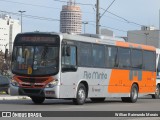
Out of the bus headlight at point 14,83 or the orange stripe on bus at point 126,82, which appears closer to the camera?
the bus headlight at point 14,83

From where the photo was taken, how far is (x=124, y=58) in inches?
1057

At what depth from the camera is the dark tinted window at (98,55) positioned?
24.3 metres

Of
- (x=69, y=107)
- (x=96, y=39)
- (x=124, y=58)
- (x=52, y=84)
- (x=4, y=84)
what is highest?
(x=96, y=39)

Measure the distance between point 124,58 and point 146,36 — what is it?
83702 millimetres

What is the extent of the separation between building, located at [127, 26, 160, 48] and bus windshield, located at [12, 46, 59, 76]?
3491 inches

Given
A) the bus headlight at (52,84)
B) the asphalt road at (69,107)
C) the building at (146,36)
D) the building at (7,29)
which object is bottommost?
the asphalt road at (69,107)

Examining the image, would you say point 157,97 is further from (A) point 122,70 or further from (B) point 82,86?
(B) point 82,86

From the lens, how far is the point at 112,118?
1628 cm

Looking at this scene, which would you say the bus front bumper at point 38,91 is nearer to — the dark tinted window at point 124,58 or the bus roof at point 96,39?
the bus roof at point 96,39

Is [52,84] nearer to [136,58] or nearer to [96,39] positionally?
[96,39]

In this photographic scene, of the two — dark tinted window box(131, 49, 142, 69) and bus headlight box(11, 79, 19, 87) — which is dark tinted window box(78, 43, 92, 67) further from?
dark tinted window box(131, 49, 142, 69)

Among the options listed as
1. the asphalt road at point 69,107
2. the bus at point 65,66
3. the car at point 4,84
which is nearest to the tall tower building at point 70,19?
the car at point 4,84

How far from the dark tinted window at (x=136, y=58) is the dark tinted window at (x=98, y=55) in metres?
3.14

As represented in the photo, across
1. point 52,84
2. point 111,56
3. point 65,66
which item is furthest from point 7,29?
point 52,84
